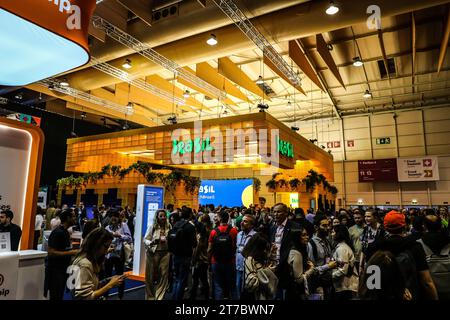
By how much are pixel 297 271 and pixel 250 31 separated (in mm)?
5947

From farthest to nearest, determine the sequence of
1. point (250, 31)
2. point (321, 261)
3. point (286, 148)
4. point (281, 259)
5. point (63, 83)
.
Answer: point (63, 83) → point (286, 148) → point (250, 31) → point (321, 261) → point (281, 259)

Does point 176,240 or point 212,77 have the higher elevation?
point 212,77

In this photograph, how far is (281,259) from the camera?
9.13ft

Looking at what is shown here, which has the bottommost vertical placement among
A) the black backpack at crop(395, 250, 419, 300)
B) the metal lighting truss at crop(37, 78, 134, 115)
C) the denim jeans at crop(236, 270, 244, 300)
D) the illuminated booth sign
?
the denim jeans at crop(236, 270, 244, 300)

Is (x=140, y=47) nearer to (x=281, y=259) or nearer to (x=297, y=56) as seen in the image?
(x=297, y=56)

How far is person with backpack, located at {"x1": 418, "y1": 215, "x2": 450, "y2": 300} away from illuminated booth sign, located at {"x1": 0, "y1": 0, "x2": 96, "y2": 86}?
142 inches

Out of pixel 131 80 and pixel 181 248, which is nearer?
pixel 181 248

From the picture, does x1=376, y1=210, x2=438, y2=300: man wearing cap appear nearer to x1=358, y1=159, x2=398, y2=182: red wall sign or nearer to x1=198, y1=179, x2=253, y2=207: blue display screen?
x1=198, y1=179, x2=253, y2=207: blue display screen

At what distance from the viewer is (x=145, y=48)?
8117mm

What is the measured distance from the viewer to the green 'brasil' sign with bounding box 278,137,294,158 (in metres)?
9.17

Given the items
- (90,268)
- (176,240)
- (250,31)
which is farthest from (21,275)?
(250,31)

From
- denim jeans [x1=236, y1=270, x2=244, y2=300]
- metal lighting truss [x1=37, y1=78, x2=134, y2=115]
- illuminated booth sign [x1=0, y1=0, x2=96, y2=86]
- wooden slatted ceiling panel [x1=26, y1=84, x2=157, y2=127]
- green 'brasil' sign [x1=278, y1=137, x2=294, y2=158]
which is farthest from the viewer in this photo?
wooden slatted ceiling panel [x1=26, y1=84, x2=157, y2=127]

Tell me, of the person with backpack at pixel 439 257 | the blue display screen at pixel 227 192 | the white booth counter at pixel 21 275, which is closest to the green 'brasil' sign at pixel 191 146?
the blue display screen at pixel 227 192

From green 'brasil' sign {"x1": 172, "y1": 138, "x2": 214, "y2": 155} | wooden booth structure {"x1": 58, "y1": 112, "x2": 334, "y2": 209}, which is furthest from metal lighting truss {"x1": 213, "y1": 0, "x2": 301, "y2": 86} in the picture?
green 'brasil' sign {"x1": 172, "y1": 138, "x2": 214, "y2": 155}
